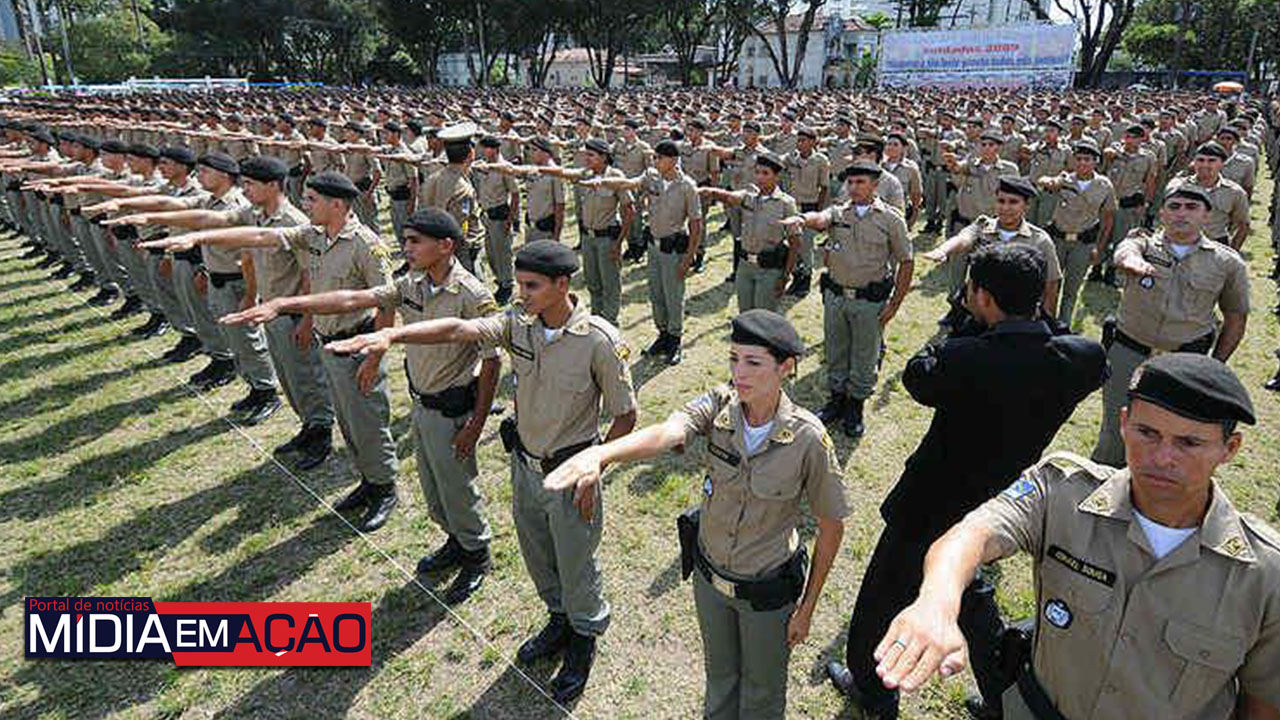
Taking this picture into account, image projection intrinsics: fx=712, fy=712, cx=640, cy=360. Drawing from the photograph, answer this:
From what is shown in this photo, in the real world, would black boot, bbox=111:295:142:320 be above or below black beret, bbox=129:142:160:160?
below

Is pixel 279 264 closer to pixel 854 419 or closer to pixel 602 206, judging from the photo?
pixel 602 206

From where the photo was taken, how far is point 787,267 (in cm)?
674

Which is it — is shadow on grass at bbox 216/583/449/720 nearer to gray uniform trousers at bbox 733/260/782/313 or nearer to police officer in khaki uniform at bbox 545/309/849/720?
police officer in khaki uniform at bbox 545/309/849/720

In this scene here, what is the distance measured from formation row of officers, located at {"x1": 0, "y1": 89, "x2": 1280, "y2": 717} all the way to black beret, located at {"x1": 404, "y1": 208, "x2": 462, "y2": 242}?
0.01 meters

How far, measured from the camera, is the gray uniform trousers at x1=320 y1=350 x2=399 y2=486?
4.87 m

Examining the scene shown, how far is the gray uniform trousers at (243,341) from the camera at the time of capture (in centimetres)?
640

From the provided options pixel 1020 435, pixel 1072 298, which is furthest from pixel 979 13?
pixel 1020 435

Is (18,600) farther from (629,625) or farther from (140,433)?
(629,625)

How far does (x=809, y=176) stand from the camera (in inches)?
413

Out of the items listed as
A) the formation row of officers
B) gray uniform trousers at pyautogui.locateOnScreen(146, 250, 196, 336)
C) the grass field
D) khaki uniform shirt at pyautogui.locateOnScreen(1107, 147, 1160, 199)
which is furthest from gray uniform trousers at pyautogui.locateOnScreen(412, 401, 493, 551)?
khaki uniform shirt at pyautogui.locateOnScreen(1107, 147, 1160, 199)

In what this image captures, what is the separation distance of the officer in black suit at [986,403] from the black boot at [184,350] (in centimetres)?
790

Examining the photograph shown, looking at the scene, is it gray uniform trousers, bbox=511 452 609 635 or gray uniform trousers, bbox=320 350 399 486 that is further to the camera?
gray uniform trousers, bbox=320 350 399 486

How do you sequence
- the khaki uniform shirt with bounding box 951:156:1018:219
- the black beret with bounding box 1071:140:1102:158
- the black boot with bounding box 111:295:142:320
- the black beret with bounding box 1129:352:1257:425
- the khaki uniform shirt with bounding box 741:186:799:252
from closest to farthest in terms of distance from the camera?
the black beret with bounding box 1129:352:1257:425 < the khaki uniform shirt with bounding box 741:186:799:252 < the black beret with bounding box 1071:140:1102:158 < the khaki uniform shirt with bounding box 951:156:1018:219 < the black boot with bounding box 111:295:142:320

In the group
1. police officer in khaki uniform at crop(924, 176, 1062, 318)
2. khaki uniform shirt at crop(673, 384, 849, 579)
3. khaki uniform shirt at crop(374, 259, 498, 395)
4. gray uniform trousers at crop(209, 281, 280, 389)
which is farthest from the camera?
gray uniform trousers at crop(209, 281, 280, 389)
